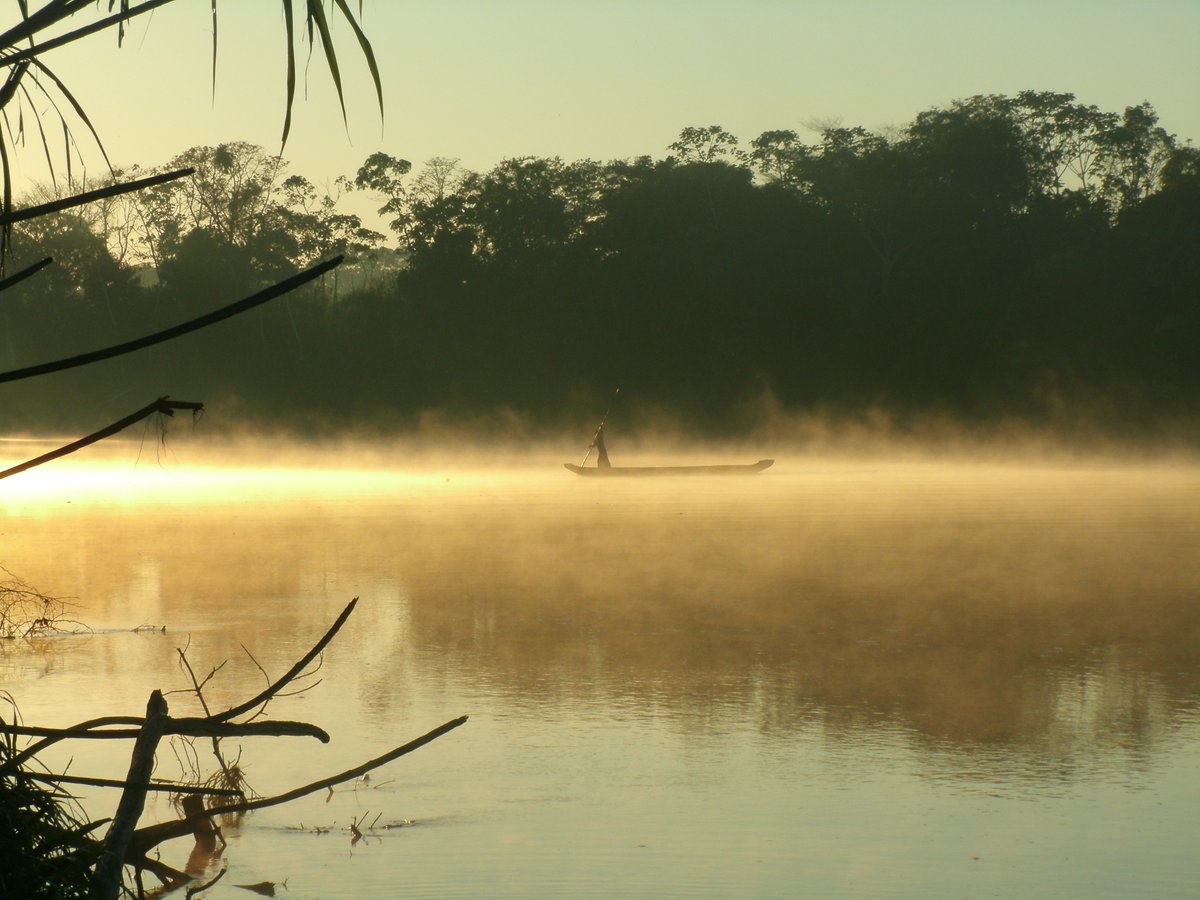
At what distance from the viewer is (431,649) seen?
8961 millimetres

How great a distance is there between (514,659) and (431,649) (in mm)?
571

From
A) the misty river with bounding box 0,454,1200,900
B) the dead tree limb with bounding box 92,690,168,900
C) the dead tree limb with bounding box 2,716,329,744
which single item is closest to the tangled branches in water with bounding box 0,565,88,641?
the misty river with bounding box 0,454,1200,900

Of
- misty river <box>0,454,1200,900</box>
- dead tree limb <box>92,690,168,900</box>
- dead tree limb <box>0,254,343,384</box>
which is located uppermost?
dead tree limb <box>0,254,343,384</box>

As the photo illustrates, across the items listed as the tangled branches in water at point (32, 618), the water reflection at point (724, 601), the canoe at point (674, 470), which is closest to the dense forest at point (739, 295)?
the canoe at point (674, 470)

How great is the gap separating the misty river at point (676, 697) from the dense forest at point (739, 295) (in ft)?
106

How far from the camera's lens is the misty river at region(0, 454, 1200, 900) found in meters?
5.00

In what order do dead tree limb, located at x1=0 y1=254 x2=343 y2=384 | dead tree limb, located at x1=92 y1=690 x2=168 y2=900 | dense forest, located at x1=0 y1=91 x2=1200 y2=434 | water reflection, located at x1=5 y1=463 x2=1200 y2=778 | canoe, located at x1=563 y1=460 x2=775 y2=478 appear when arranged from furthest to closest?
dense forest, located at x1=0 y1=91 x2=1200 y2=434
canoe, located at x1=563 y1=460 x2=775 y2=478
water reflection, located at x1=5 y1=463 x2=1200 y2=778
dead tree limb, located at x1=92 y1=690 x2=168 y2=900
dead tree limb, located at x1=0 y1=254 x2=343 y2=384

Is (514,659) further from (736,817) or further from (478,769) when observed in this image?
(736,817)

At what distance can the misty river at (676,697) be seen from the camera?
16.4 feet

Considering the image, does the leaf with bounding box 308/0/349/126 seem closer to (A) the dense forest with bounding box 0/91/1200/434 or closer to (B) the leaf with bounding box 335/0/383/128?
(B) the leaf with bounding box 335/0/383/128

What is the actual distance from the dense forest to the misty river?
106ft

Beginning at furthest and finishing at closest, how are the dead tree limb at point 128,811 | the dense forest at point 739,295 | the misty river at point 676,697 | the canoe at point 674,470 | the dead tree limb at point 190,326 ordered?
the dense forest at point 739,295
the canoe at point 674,470
the misty river at point 676,697
the dead tree limb at point 128,811
the dead tree limb at point 190,326

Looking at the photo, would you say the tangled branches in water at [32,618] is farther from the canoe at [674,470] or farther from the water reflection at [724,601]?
the canoe at [674,470]

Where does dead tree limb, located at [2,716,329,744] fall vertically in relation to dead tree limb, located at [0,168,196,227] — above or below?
→ below
